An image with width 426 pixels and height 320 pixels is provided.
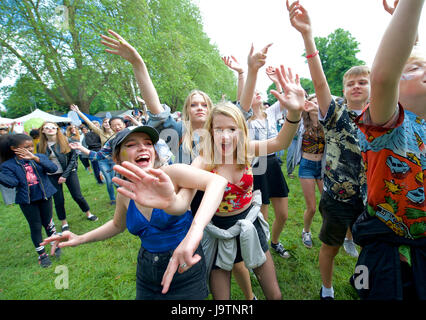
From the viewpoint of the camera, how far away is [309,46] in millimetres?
1688

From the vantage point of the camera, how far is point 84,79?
47.1ft

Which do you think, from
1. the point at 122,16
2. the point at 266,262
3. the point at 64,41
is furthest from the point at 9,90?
the point at 266,262

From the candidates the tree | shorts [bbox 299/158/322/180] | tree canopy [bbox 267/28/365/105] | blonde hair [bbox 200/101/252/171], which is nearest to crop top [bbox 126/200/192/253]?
blonde hair [bbox 200/101/252/171]

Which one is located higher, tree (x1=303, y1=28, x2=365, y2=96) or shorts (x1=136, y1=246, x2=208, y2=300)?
tree (x1=303, y1=28, x2=365, y2=96)

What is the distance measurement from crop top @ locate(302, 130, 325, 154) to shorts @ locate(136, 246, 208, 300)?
2.59 meters

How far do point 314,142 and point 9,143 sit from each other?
4890 mm

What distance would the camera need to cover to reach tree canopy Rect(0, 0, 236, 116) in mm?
12836

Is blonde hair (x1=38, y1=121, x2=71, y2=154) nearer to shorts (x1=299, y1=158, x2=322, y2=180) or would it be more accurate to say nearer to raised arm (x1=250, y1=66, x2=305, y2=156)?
raised arm (x1=250, y1=66, x2=305, y2=156)

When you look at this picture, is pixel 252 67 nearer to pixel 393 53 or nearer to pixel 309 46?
pixel 309 46

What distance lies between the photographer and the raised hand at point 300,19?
1684 mm

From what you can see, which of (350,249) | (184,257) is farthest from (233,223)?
(350,249)

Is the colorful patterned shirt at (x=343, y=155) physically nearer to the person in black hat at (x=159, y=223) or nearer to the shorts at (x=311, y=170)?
the shorts at (x=311, y=170)

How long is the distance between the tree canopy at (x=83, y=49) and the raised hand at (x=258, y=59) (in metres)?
13.9

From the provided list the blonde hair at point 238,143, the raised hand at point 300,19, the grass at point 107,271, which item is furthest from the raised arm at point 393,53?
the grass at point 107,271
